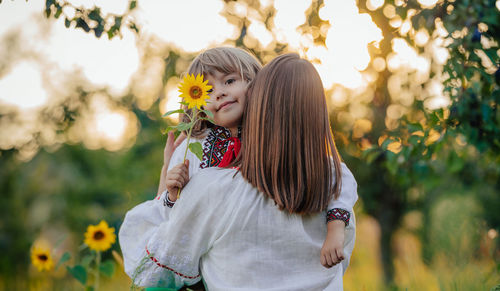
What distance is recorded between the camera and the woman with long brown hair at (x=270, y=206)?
1410mm

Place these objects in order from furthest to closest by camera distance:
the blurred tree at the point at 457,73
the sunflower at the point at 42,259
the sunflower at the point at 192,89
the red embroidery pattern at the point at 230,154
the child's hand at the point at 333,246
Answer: the sunflower at the point at 42,259, the blurred tree at the point at 457,73, the red embroidery pattern at the point at 230,154, the sunflower at the point at 192,89, the child's hand at the point at 333,246

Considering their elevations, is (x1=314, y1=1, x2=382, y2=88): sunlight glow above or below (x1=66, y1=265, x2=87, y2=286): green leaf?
above

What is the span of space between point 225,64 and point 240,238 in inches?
28.9

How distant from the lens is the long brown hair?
1.41 meters

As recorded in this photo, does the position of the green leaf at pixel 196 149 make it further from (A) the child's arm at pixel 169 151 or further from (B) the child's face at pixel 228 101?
(A) the child's arm at pixel 169 151

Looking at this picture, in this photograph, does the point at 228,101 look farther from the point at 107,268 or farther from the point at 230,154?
the point at 107,268

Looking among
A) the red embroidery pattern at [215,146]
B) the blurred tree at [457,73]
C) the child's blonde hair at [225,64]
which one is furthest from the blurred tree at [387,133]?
the red embroidery pattern at [215,146]

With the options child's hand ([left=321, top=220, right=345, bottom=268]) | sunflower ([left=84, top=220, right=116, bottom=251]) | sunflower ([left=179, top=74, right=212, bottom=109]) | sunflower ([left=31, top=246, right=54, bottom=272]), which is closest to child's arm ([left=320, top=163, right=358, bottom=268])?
Result: child's hand ([left=321, top=220, right=345, bottom=268])

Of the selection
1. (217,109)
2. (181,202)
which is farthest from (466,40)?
(181,202)

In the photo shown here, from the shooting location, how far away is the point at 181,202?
1429 millimetres

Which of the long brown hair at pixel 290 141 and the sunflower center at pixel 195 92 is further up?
the sunflower center at pixel 195 92

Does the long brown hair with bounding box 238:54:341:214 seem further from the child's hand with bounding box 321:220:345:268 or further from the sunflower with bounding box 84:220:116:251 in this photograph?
the sunflower with bounding box 84:220:116:251

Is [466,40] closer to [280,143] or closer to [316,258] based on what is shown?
[280,143]

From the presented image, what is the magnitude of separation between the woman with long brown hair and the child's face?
158 millimetres
